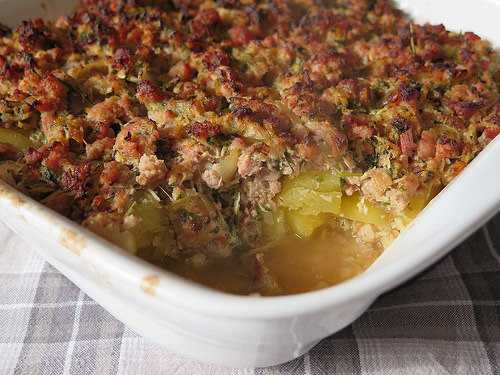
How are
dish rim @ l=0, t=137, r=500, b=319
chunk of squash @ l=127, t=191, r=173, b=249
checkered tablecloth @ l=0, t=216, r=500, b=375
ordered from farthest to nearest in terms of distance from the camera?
checkered tablecloth @ l=0, t=216, r=500, b=375
chunk of squash @ l=127, t=191, r=173, b=249
dish rim @ l=0, t=137, r=500, b=319

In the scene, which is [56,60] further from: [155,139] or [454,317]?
[454,317]

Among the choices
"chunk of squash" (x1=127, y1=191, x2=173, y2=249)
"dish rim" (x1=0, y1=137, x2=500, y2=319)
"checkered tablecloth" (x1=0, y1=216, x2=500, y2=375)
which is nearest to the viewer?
"dish rim" (x1=0, y1=137, x2=500, y2=319)

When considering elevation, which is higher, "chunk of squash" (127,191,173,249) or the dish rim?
the dish rim

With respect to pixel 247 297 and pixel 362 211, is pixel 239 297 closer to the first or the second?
pixel 247 297

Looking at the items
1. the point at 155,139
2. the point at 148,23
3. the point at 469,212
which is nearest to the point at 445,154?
the point at 469,212

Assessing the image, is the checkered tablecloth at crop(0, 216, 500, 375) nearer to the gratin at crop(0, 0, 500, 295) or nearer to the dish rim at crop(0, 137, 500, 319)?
the gratin at crop(0, 0, 500, 295)

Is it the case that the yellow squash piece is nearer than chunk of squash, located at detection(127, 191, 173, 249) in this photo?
No

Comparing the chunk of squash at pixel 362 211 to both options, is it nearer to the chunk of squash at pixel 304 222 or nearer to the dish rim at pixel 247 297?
the chunk of squash at pixel 304 222

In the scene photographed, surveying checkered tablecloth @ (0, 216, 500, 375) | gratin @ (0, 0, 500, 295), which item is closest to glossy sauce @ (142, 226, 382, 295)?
gratin @ (0, 0, 500, 295)
